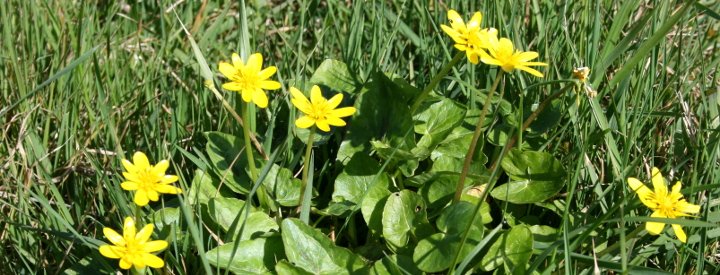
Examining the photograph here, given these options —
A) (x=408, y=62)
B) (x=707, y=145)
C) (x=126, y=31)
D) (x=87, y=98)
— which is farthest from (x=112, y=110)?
(x=707, y=145)

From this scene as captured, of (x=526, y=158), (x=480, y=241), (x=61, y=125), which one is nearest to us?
(x=480, y=241)

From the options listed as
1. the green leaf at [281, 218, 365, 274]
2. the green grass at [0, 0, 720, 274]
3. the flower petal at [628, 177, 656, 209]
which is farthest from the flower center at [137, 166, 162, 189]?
the flower petal at [628, 177, 656, 209]

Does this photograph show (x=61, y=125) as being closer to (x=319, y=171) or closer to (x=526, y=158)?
(x=319, y=171)

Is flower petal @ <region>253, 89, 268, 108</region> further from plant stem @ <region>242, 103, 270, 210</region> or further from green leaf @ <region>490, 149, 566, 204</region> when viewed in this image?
green leaf @ <region>490, 149, 566, 204</region>

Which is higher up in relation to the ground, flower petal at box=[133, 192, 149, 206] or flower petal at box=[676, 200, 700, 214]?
flower petal at box=[676, 200, 700, 214]

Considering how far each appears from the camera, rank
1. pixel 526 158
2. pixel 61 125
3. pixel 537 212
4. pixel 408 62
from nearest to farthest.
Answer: pixel 526 158 < pixel 537 212 < pixel 61 125 < pixel 408 62

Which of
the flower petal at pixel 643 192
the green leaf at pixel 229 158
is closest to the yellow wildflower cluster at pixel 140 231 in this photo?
the green leaf at pixel 229 158
